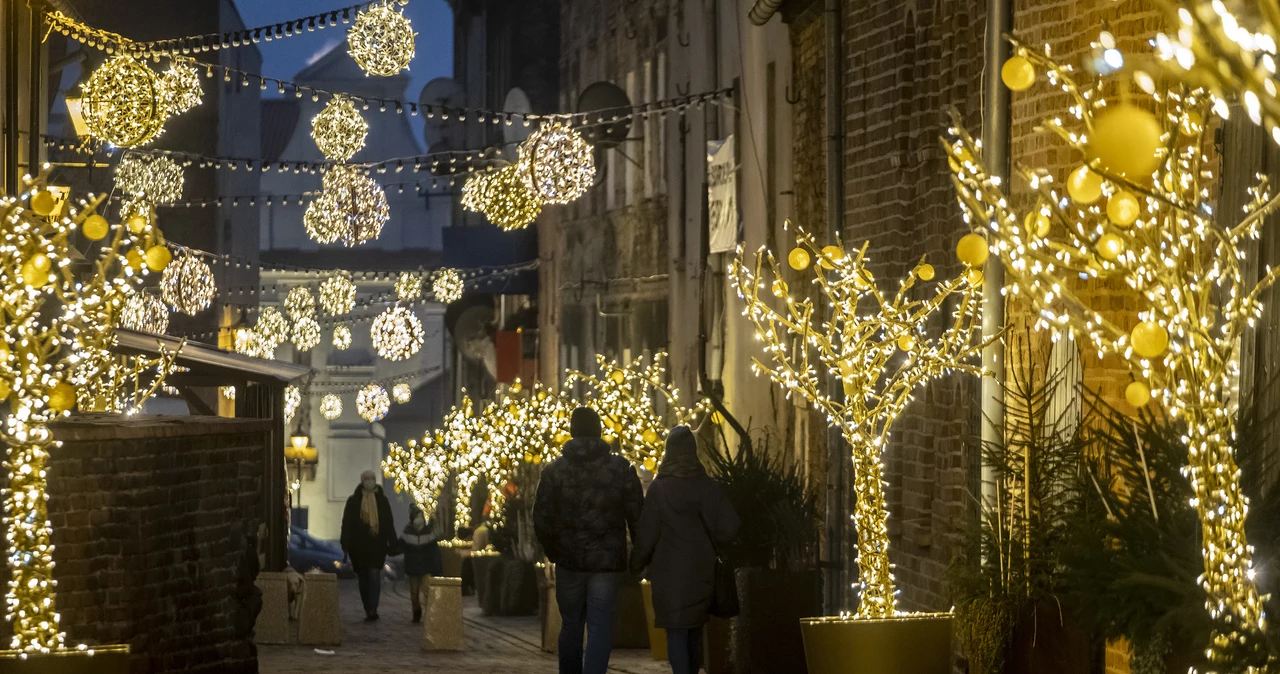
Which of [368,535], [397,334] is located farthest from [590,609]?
[397,334]

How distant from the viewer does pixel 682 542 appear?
10.1 meters

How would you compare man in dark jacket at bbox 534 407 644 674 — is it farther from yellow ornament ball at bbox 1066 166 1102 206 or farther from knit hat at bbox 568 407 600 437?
yellow ornament ball at bbox 1066 166 1102 206

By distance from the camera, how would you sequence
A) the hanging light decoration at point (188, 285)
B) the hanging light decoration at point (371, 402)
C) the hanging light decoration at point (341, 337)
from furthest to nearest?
the hanging light decoration at point (341, 337) < the hanging light decoration at point (371, 402) < the hanging light decoration at point (188, 285)

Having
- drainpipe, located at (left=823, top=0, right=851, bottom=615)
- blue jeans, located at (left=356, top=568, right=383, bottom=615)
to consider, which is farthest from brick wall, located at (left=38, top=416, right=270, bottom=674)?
blue jeans, located at (left=356, top=568, right=383, bottom=615)

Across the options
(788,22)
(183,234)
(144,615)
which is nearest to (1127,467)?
(144,615)

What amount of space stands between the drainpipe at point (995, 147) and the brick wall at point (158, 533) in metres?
4.68

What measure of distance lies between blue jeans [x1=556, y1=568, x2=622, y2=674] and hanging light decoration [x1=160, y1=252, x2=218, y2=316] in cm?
1418

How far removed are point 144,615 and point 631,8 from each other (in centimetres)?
1804

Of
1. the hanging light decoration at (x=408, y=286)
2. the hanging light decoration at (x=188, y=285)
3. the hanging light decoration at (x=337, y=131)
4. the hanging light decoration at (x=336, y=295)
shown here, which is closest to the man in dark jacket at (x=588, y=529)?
the hanging light decoration at (x=337, y=131)

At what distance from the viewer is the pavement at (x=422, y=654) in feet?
43.8

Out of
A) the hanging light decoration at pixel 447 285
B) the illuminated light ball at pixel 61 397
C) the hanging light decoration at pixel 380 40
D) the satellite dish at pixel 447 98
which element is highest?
the satellite dish at pixel 447 98

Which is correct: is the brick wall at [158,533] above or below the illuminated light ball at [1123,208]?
below

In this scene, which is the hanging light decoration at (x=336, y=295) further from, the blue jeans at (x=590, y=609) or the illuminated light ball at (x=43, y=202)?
the illuminated light ball at (x=43, y=202)

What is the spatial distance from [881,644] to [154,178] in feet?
66.0
